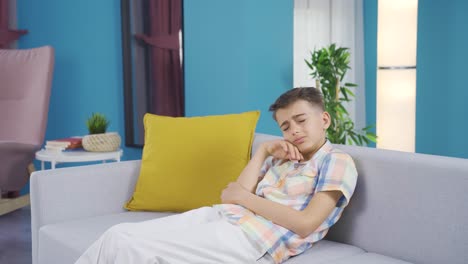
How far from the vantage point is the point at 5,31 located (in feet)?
15.0

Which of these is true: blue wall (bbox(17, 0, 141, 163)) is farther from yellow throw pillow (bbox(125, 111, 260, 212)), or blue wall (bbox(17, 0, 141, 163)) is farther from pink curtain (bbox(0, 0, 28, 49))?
yellow throw pillow (bbox(125, 111, 260, 212))

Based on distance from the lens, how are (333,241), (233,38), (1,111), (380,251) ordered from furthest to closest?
(1,111), (233,38), (333,241), (380,251)

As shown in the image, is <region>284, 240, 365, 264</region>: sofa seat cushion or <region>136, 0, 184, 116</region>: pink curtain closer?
<region>284, 240, 365, 264</region>: sofa seat cushion

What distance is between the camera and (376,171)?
1.84 metres

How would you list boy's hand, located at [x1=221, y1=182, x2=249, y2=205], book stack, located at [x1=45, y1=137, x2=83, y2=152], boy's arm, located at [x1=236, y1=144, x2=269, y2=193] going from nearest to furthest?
boy's hand, located at [x1=221, y1=182, x2=249, y2=205] → boy's arm, located at [x1=236, y1=144, x2=269, y2=193] → book stack, located at [x1=45, y1=137, x2=83, y2=152]

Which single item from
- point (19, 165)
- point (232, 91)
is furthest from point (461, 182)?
point (19, 165)

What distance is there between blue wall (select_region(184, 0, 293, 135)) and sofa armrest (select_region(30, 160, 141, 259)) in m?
1.20

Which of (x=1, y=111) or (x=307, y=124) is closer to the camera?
(x=307, y=124)

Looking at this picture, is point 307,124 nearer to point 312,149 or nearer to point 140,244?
point 312,149

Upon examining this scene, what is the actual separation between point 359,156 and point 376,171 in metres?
0.09

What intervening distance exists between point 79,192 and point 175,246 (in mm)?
822

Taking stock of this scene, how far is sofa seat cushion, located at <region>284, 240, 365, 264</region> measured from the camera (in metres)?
1.76

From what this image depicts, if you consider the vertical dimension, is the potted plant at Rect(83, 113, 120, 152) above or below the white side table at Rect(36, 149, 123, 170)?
above

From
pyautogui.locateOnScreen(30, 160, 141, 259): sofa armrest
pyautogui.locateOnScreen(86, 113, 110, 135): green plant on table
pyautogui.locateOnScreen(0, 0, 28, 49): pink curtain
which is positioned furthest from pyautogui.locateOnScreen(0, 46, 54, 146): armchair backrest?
pyautogui.locateOnScreen(30, 160, 141, 259): sofa armrest
